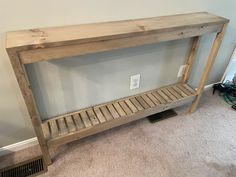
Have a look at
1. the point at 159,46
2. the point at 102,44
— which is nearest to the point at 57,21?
the point at 102,44

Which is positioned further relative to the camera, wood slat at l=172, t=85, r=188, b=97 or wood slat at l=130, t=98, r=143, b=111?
wood slat at l=172, t=85, r=188, b=97

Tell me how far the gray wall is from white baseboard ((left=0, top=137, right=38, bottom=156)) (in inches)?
1.6

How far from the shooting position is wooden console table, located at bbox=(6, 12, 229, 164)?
87cm

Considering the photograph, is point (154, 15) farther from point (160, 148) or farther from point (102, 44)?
point (160, 148)

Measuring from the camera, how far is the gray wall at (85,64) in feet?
3.30

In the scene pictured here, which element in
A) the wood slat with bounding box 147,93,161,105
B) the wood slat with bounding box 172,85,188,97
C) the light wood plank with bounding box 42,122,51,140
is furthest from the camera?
the wood slat with bounding box 172,85,188,97

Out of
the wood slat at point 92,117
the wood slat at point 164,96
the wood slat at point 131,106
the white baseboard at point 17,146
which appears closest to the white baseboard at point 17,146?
the white baseboard at point 17,146

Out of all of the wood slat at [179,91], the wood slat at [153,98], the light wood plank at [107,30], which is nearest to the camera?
the light wood plank at [107,30]

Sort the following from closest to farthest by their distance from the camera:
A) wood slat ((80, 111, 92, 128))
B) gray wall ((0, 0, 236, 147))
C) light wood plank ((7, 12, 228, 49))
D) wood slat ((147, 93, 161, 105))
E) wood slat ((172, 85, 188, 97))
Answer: light wood plank ((7, 12, 228, 49))
gray wall ((0, 0, 236, 147))
wood slat ((80, 111, 92, 128))
wood slat ((147, 93, 161, 105))
wood slat ((172, 85, 188, 97))

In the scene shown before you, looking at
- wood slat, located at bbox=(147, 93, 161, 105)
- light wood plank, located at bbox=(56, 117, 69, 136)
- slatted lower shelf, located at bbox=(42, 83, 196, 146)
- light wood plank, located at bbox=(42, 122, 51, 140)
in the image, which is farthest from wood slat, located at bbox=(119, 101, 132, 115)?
light wood plank, located at bbox=(42, 122, 51, 140)

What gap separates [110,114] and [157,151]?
1.57 feet

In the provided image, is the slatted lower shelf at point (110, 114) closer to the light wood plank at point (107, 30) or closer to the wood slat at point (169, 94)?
the wood slat at point (169, 94)

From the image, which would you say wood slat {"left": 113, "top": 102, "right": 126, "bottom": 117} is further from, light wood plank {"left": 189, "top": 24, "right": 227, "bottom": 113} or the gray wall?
light wood plank {"left": 189, "top": 24, "right": 227, "bottom": 113}

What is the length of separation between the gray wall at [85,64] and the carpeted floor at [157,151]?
34 centimetres
